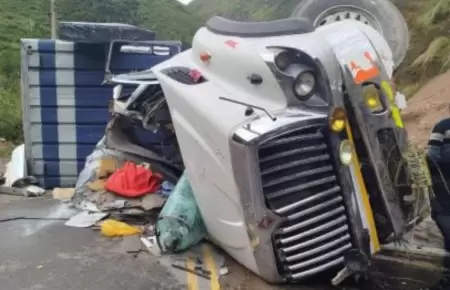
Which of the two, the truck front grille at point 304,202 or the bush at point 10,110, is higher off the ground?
the truck front grille at point 304,202

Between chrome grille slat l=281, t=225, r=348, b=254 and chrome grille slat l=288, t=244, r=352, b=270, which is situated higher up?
chrome grille slat l=281, t=225, r=348, b=254

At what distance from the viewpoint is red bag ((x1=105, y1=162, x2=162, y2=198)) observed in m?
6.12

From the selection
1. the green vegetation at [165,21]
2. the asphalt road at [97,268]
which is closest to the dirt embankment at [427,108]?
the green vegetation at [165,21]

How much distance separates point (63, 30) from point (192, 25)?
109ft

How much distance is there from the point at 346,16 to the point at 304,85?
146 cm

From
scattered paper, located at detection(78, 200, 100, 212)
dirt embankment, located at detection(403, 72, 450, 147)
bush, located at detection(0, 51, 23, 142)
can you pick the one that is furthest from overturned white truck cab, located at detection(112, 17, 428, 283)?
bush, located at detection(0, 51, 23, 142)

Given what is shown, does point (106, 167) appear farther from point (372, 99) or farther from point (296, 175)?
point (372, 99)

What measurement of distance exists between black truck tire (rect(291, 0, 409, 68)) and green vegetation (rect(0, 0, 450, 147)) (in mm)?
578

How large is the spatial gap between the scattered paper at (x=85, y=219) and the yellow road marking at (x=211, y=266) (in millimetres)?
1214

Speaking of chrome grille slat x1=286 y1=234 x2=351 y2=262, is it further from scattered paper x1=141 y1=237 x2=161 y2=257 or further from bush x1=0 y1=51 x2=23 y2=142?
bush x1=0 y1=51 x2=23 y2=142

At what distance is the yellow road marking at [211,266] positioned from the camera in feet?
15.0

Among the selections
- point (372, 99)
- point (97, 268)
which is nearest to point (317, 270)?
point (372, 99)

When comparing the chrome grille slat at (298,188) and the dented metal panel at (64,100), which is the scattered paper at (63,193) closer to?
the dented metal panel at (64,100)

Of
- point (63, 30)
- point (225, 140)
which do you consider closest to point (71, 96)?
point (63, 30)
